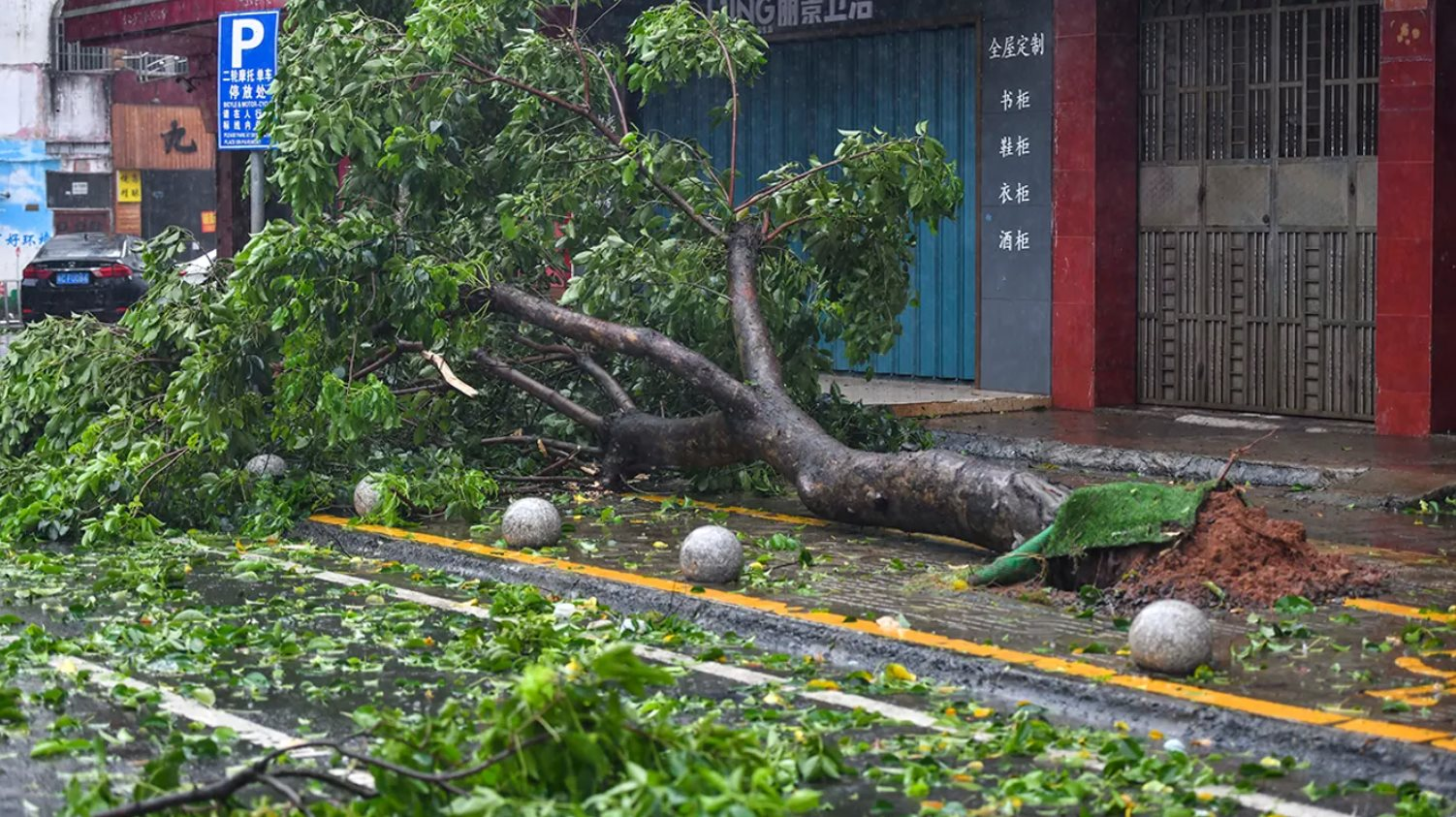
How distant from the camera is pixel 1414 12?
13977 mm

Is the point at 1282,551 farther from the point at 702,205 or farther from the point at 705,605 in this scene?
the point at 702,205

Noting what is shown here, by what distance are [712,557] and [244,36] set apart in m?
6.75

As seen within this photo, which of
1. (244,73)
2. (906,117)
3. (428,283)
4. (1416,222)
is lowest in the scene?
(428,283)

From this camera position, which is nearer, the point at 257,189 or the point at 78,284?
the point at 257,189

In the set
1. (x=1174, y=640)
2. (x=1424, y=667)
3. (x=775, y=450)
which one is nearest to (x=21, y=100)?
(x=775, y=450)

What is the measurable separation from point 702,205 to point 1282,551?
5.00 meters

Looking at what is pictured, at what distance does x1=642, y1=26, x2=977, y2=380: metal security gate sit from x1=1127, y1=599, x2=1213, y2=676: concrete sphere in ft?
35.0

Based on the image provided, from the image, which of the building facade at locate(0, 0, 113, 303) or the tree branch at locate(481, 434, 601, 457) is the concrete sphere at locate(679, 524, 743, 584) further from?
the building facade at locate(0, 0, 113, 303)

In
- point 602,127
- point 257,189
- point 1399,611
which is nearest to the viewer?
point 1399,611

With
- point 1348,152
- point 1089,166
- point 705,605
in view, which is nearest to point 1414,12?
point 1348,152

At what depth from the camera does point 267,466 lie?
39.1ft

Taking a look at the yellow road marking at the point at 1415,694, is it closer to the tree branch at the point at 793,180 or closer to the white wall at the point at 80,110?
the tree branch at the point at 793,180

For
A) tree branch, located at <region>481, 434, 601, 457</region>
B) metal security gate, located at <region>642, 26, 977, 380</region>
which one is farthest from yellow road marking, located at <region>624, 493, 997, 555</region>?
metal security gate, located at <region>642, 26, 977, 380</region>

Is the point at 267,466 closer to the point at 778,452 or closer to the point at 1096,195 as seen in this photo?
the point at 778,452
